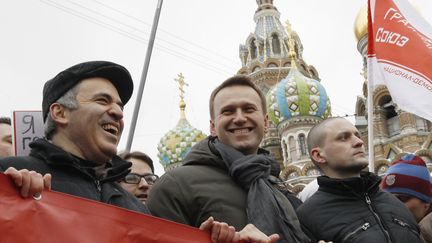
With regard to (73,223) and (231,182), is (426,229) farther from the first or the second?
(73,223)

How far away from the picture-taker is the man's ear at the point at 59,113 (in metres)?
2.57

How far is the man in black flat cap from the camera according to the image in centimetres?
236

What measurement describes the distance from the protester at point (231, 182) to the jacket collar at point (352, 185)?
1.21ft

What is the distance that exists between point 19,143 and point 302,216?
1.62 metres

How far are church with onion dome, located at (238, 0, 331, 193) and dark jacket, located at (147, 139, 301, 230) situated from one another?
777 inches

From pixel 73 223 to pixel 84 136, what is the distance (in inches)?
21.9

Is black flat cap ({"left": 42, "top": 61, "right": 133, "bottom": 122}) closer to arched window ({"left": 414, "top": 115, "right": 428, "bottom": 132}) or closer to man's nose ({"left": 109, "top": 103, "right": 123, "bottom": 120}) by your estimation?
man's nose ({"left": 109, "top": 103, "right": 123, "bottom": 120})

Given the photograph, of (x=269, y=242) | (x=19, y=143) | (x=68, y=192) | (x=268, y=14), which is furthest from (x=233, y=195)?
(x=268, y=14)

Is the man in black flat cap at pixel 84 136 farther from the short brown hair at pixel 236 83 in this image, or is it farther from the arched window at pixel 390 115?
the arched window at pixel 390 115

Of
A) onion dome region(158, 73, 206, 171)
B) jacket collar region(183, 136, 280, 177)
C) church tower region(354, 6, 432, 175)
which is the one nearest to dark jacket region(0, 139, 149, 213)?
jacket collar region(183, 136, 280, 177)

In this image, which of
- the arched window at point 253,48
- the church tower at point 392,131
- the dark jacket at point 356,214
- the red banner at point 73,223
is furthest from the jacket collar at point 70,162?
the arched window at point 253,48

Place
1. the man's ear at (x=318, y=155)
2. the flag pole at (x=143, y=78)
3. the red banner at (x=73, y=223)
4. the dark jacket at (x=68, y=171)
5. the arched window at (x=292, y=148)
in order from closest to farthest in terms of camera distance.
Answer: the red banner at (x=73, y=223) → the dark jacket at (x=68, y=171) → the man's ear at (x=318, y=155) → the flag pole at (x=143, y=78) → the arched window at (x=292, y=148)

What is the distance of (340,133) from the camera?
3396 mm

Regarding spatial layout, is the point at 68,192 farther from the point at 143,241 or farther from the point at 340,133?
the point at 340,133
